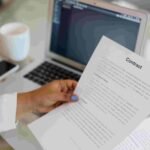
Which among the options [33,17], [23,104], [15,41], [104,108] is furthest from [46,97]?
[33,17]

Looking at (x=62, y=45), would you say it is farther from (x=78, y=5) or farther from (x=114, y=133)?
(x=114, y=133)

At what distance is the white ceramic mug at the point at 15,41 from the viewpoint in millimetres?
991

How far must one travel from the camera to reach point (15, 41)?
99 cm

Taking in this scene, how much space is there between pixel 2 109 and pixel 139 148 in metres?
0.32

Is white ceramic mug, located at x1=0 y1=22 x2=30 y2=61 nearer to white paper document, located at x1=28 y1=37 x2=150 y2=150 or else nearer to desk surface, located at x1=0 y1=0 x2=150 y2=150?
desk surface, located at x1=0 y1=0 x2=150 y2=150

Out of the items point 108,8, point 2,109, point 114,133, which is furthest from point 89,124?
point 108,8

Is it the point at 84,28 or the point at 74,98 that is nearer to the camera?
the point at 74,98

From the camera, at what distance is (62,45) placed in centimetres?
98

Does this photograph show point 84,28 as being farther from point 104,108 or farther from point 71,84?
point 104,108

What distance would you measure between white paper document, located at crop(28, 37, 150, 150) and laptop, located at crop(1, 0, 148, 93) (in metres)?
0.12

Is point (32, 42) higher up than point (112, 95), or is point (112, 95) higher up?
point (112, 95)

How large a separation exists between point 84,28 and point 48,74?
168 millimetres

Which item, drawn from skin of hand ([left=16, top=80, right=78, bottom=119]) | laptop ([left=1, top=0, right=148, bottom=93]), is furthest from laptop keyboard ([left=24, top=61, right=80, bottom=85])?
skin of hand ([left=16, top=80, right=78, bottom=119])

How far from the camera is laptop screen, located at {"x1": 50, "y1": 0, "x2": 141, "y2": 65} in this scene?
844 mm
